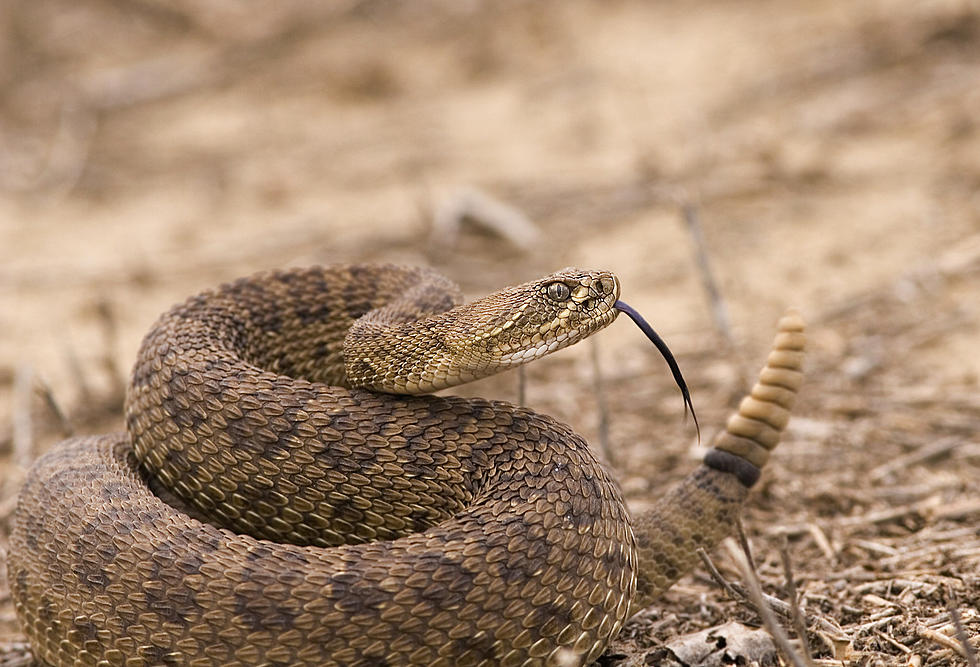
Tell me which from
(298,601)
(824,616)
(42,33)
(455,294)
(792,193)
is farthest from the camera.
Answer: (42,33)

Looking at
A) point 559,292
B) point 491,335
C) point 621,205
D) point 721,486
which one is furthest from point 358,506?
point 621,205

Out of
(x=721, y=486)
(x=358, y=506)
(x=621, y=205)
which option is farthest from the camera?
(x=621, y=205)

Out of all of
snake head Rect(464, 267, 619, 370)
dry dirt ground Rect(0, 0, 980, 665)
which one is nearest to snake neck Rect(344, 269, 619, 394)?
snake head Rect(464, 267, 619, 370)

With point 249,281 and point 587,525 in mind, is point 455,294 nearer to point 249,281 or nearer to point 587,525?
point 249,281

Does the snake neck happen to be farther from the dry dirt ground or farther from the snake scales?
the dry dirt ground

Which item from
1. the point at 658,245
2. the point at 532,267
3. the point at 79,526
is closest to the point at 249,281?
the point at 79,526

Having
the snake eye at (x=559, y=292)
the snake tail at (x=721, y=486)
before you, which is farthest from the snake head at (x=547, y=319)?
the snake tail at (x=721, y=486)

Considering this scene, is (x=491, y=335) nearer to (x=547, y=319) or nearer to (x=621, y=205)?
(x=547, y=319)
